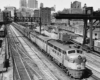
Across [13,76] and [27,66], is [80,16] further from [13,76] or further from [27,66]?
[13,76]

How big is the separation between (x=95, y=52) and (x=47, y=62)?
15.2 meters

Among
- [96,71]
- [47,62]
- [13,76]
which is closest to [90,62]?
[96,71]

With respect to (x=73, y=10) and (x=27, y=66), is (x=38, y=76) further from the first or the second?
(x=73, y=10)

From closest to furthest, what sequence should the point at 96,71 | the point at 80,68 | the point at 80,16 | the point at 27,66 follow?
1. the point at 80,68
2. the point at 96,71
3. the point at 27,66
4. the point at 80,16

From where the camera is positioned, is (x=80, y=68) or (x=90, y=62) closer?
(x=80, y=68)

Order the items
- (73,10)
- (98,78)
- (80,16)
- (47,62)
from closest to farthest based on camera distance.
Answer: (98,78) → (47,62) → (80,16) → (73,10)

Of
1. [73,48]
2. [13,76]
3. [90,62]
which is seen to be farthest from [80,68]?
[90,62]

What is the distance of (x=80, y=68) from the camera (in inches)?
763

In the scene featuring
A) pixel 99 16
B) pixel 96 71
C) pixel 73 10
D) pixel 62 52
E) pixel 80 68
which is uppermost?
pixel 73 10

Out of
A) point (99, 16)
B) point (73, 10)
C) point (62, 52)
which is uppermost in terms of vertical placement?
point (73, 10)

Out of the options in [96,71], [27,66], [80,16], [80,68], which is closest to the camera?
[80,68]

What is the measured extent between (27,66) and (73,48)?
10.3 meters

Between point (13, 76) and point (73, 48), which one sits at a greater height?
point (73, 48)

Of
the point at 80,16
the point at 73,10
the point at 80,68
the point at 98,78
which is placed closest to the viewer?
the point at 80,68
